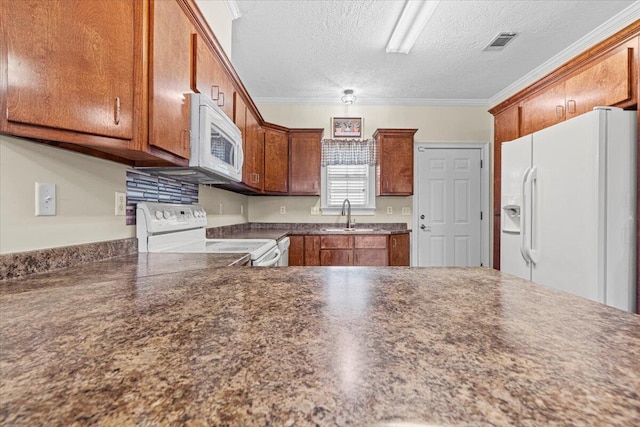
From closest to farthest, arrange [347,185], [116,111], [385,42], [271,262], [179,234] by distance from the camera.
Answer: [116,111] → [179,234] → [271,262] → [385,42] → [347,185]

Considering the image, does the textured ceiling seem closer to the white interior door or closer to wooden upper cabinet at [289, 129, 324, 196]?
wooden upper cabinet at [289, 129, 324, 196]

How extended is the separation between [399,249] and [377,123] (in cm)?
177

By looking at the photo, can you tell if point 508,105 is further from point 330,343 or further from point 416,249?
point 330,343

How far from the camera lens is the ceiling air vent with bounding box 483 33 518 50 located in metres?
2.78

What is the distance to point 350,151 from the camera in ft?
13.7

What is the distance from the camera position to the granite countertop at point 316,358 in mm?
307

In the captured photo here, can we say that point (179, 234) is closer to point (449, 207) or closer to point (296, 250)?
point (296, 250)

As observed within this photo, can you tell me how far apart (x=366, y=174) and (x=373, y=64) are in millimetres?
1456

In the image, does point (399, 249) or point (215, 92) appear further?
point (399, 249)

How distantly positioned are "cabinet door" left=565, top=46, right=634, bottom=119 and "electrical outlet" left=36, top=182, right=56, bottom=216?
10.4ft

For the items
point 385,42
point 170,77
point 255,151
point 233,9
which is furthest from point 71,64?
point 385,42

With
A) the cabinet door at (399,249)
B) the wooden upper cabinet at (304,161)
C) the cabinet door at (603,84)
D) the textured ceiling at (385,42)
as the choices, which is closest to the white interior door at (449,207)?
the cabinet door at (399,249)

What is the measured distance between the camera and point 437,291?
2.64 ft

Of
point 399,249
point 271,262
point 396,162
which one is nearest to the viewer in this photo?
point 271,262
